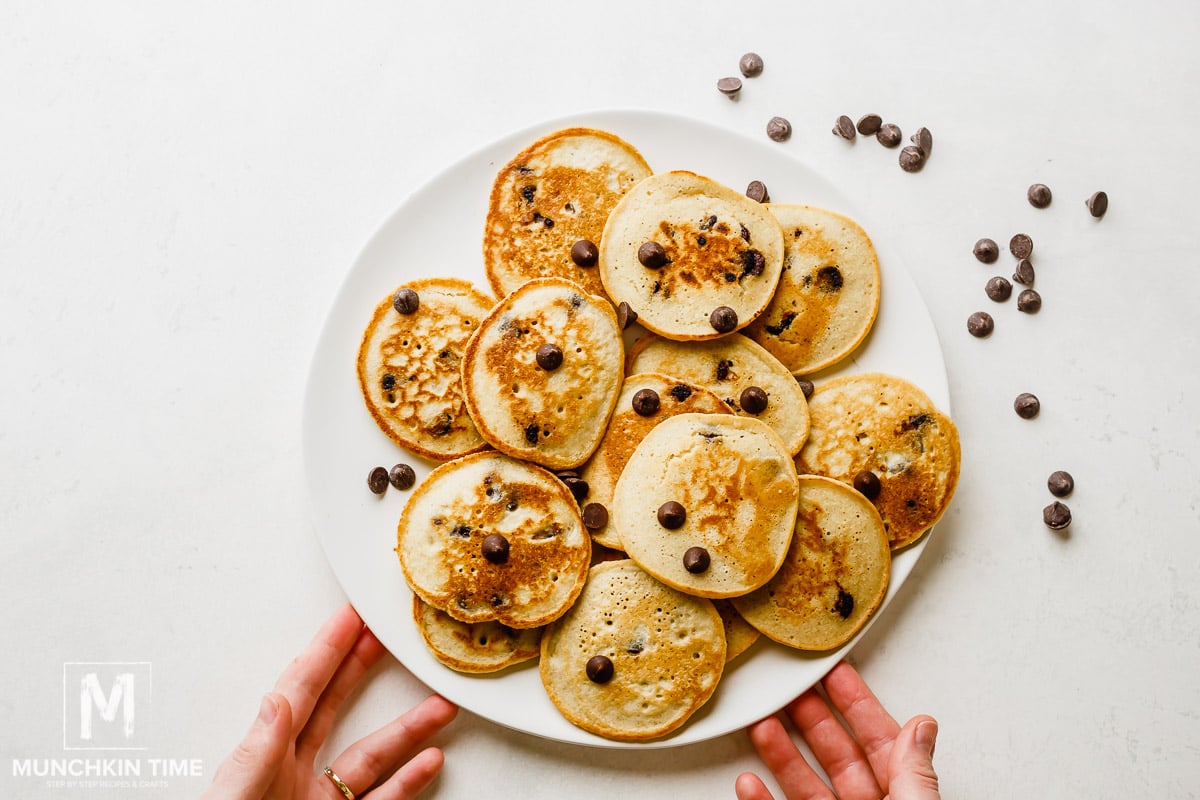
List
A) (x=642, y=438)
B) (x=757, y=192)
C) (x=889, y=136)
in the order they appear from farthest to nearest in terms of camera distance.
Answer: (x=889, y=136) < (x=757, y=192) < (x=642, y=438)

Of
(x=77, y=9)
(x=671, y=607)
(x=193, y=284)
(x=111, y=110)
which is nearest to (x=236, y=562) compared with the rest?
(x=193, y=284)

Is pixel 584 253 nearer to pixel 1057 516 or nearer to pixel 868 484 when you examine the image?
pixel 868 484

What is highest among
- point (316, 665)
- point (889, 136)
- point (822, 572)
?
point (889, 136)

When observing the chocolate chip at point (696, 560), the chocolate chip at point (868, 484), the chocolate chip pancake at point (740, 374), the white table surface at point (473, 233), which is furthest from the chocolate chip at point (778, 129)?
the chocolate chip at point (696, 560)

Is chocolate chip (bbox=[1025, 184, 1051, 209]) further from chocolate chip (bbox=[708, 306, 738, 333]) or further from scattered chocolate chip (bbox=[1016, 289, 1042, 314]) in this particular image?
chocolate chip (bbox=[708, 306, 738, 333])

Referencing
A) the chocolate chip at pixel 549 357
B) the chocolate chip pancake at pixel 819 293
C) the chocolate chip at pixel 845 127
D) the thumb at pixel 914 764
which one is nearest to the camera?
the thumb at pixel 914 764

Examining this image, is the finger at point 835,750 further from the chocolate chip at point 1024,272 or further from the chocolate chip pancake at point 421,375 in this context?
the chocolate chip at point 1024,272

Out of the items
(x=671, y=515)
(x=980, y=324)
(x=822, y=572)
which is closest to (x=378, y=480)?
(x=671, y=515)

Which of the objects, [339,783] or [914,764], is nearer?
[914,764]
